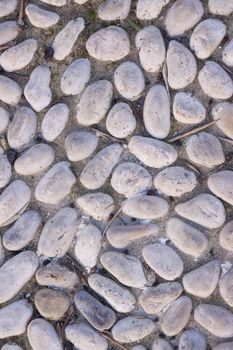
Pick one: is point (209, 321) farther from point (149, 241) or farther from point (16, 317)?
point (16, 317)

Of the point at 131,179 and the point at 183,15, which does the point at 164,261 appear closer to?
the point at 131,179

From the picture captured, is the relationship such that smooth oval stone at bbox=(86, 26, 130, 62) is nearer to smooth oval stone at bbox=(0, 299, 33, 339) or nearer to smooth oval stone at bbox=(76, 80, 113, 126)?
smooth oval stone at bbox=(76, 80, 113, 126)

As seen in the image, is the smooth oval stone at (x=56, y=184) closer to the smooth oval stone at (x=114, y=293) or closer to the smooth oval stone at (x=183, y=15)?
the smooth oval stone at (x=114, y=293)

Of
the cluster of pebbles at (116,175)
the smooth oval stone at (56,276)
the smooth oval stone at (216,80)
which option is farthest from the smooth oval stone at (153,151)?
the smooth oval stone at (56,276)

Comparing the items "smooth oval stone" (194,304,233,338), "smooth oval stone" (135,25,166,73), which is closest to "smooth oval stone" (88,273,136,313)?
"smooth oval stone" (194,304,233,338)

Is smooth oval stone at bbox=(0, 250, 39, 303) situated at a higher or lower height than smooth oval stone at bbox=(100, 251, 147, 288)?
higher

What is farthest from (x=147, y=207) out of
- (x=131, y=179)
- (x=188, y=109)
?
(x=188, y=109)
